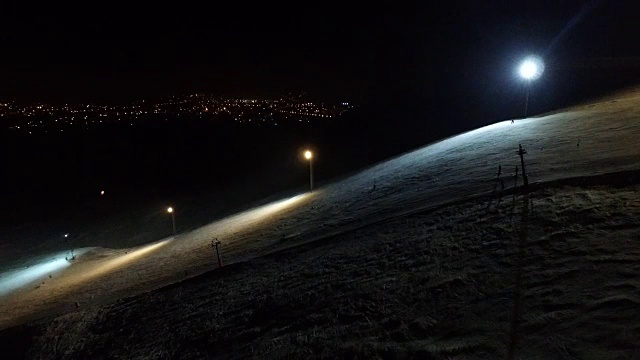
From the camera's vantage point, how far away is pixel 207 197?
44188 mm

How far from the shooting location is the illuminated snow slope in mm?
11541

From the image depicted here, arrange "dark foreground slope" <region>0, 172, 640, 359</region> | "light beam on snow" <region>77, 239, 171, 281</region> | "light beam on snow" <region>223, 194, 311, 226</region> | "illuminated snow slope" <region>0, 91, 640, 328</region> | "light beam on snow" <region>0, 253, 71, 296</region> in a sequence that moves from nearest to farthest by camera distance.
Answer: "dark foreground slope" <region>0, 172, 640, 359</region> < "illuminated snow slope" <region>0, 91, 640, 328</region> < "light beam on snow" <region>223, 194, 311, 226</region> < "light beam on snow" <region>77, 239, 171, 281</region> < "light beam on snow" <region>0, 253, 71, 296</region>

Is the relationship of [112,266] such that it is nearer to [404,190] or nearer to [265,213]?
[265,213]

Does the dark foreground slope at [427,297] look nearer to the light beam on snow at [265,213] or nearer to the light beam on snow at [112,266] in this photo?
the light beam on snow at [265,213]

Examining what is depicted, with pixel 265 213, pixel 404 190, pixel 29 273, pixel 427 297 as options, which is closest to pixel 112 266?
pixel 265 213

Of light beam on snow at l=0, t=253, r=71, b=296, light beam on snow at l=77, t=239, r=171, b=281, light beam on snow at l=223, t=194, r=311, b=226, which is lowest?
light beam on snow at l=0, t=253, r=71, b=296

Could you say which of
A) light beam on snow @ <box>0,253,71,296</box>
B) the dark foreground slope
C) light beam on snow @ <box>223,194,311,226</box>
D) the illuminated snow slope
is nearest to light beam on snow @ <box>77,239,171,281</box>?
the illuminated snow slope

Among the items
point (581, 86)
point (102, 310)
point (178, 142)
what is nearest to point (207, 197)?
point (102, 310)

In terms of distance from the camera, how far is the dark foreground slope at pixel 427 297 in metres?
4.88

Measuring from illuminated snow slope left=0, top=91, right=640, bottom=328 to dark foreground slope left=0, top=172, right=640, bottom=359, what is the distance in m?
1.76

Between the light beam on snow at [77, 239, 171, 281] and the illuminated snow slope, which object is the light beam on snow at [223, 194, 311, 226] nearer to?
the illuminated snow slope

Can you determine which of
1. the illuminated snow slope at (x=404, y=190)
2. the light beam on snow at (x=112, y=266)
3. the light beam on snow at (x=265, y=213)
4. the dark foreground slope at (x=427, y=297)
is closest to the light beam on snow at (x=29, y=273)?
the illuminated snow slope at (x=404, y=190)

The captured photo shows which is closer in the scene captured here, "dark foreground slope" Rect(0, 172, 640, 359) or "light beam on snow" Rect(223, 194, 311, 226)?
"dark foreground slope" Rect(0, 172, 640, 359)

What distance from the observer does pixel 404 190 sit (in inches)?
593
